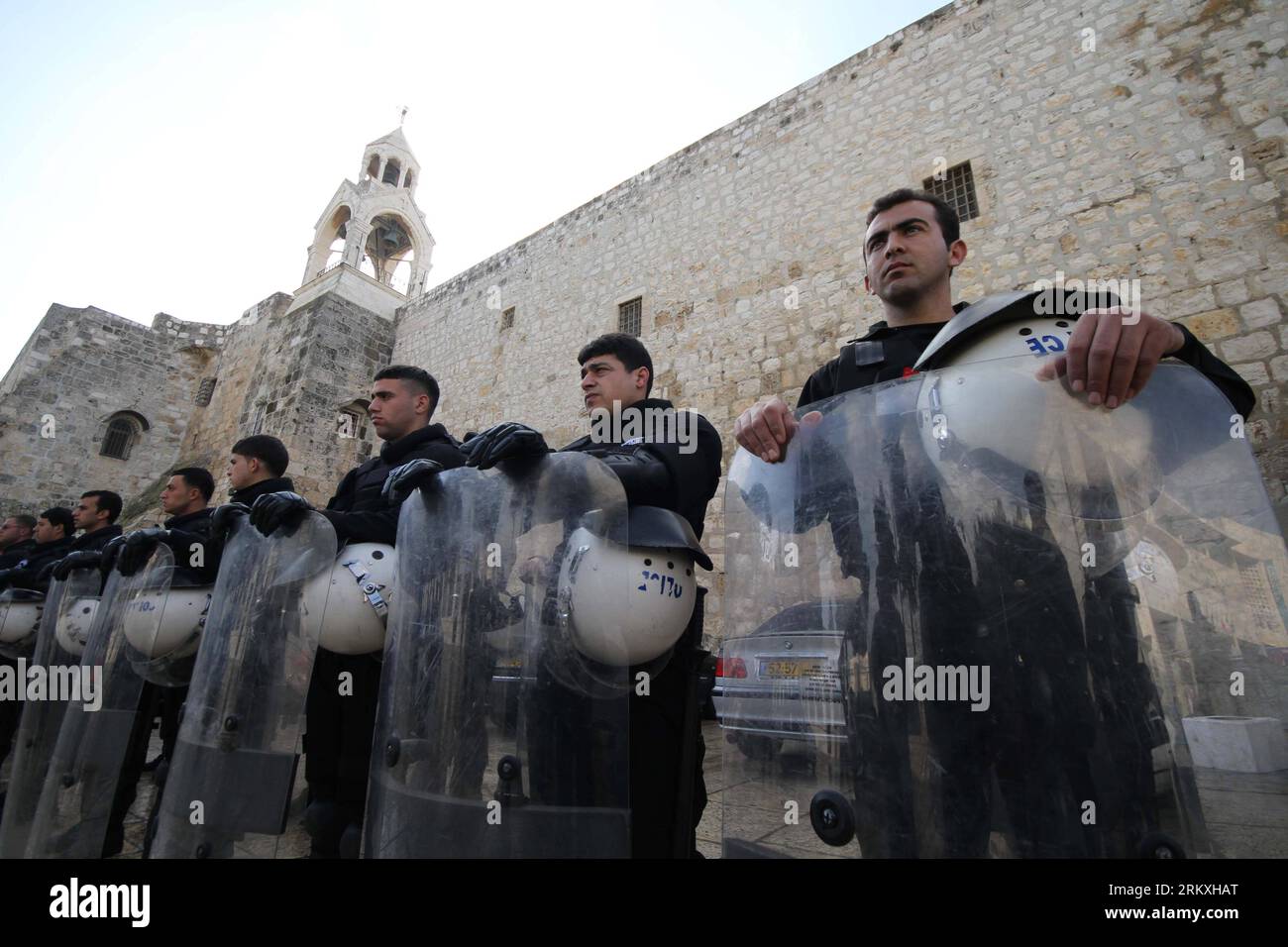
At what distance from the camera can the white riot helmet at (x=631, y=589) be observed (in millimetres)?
1331

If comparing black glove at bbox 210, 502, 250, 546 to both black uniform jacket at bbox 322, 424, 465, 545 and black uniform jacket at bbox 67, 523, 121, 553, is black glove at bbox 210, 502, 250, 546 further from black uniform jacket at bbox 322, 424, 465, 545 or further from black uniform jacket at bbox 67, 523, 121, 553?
black uniform jacket at bbox 67, 523, 121, 553

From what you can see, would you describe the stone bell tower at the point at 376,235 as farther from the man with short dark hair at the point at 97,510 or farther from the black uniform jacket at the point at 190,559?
the black uniform jacket at the point at 190,559

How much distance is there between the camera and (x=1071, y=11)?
5289mm

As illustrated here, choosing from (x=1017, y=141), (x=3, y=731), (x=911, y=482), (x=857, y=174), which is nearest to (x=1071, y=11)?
(x=1017, y=141)

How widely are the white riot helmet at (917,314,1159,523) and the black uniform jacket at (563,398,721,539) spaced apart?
778 millimetres

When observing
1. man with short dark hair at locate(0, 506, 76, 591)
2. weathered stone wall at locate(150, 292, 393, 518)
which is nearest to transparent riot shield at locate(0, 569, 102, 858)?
man with short dark hair at locate(0, 506, 76, 591)

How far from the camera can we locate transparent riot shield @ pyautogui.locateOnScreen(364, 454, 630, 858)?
3.85 feet

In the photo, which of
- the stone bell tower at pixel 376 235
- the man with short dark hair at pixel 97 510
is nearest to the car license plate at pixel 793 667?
the man with short dark hair at pixel 97 510

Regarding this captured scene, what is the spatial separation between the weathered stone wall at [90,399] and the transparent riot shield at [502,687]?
51.3 ft

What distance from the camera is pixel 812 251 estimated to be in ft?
21.3

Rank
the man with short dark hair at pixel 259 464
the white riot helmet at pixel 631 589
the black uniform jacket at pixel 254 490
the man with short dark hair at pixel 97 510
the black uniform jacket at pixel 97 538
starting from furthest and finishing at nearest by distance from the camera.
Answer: the man with short dark hair at pixel 97 510 → the black uniform jacket at pixel 97 538 → the man with short dark hair at pixel 259 464 → the black uniform jacket at pixel 254 490 → the white riot helmet at pixel 631 589

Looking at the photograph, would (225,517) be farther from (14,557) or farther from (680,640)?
(14,557)

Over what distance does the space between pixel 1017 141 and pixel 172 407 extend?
1771cm
